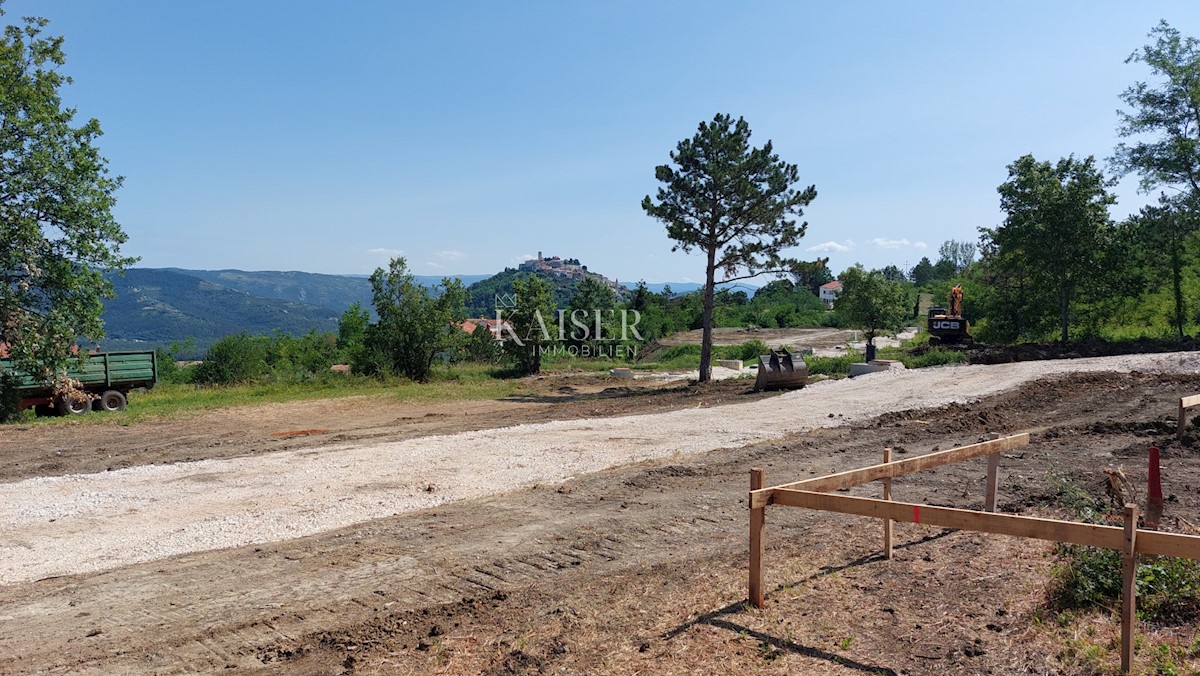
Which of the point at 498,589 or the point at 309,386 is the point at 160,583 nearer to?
the point at 498,589

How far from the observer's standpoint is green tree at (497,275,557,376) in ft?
103

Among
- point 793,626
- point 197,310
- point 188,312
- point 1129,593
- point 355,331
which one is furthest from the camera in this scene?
point 197,310

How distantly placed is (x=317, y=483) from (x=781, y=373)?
46.9ft

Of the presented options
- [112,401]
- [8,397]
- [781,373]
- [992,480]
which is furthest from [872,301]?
[8,397]

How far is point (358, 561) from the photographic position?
273 inches

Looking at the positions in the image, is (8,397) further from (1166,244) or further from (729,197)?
(1166,244)

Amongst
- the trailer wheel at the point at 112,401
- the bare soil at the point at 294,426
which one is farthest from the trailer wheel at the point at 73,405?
the bare soil at the point at 294,426

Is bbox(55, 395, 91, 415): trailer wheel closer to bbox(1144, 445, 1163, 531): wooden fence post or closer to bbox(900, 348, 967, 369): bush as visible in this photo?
bbox(1144, 445, 1163, 531): wooden fence post

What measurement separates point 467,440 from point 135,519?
20.1ft

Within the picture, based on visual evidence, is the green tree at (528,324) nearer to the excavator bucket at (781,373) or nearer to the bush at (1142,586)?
the excavator bucket at (781,373)

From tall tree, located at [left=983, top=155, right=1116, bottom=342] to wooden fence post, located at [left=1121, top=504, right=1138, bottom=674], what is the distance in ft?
86.6

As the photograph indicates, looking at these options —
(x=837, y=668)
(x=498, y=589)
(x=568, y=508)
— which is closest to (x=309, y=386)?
(x=568, y=508)

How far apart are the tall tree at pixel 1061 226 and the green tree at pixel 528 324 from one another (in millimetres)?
18267

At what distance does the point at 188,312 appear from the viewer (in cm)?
17250
